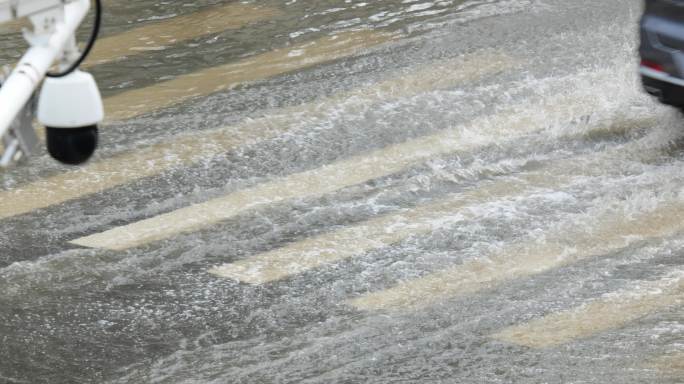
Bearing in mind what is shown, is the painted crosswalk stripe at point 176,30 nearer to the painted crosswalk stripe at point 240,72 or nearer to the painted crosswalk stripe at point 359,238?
the painted crosswalk stripe at point 240,72

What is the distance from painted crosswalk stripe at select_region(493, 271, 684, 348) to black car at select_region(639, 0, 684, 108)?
6.63 feet

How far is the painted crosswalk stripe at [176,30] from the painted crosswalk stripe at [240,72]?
3.06ft

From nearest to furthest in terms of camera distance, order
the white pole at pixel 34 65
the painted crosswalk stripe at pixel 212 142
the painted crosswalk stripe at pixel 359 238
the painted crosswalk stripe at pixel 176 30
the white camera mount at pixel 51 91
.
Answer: the white pole at pixel 34 65
the white camera mount at pixel 51 91
the painted crosswalk stripe at pixel 359 238
the painted crosswalk stripe at pixel 212 142
the painted crosswalk stripe at pixel 176 30

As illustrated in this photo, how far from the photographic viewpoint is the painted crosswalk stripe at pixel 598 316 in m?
6.35

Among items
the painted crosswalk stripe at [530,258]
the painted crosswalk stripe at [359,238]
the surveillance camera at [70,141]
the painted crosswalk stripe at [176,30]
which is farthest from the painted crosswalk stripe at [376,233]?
the painted crosswalk stripe at [176,30]

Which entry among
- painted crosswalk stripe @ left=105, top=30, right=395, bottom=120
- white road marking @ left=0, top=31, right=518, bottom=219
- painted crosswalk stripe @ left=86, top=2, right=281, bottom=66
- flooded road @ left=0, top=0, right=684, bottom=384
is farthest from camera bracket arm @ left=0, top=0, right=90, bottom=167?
painted crosswalk stripe @ left=86, top=2, right=281, bottom=66

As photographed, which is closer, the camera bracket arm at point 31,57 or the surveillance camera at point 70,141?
the camera bracket arm at point 31,57

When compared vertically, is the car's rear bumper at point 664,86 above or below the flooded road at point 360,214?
above

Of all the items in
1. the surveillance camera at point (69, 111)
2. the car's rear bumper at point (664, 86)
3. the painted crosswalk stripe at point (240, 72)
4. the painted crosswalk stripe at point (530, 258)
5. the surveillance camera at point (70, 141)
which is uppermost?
the surveillance camera at point (69, 111)

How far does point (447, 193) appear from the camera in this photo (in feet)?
27.3

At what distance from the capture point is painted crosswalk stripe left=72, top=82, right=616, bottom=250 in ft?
26.1

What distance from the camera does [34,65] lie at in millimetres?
4215

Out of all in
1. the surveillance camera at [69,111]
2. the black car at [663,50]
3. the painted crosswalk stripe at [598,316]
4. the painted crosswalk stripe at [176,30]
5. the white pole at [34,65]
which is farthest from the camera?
the painted crosswalk stripe at [176,30]

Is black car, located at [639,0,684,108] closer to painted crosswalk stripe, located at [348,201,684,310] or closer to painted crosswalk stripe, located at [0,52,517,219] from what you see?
painted crosswalk stripe, located at [348,201,684,310]
